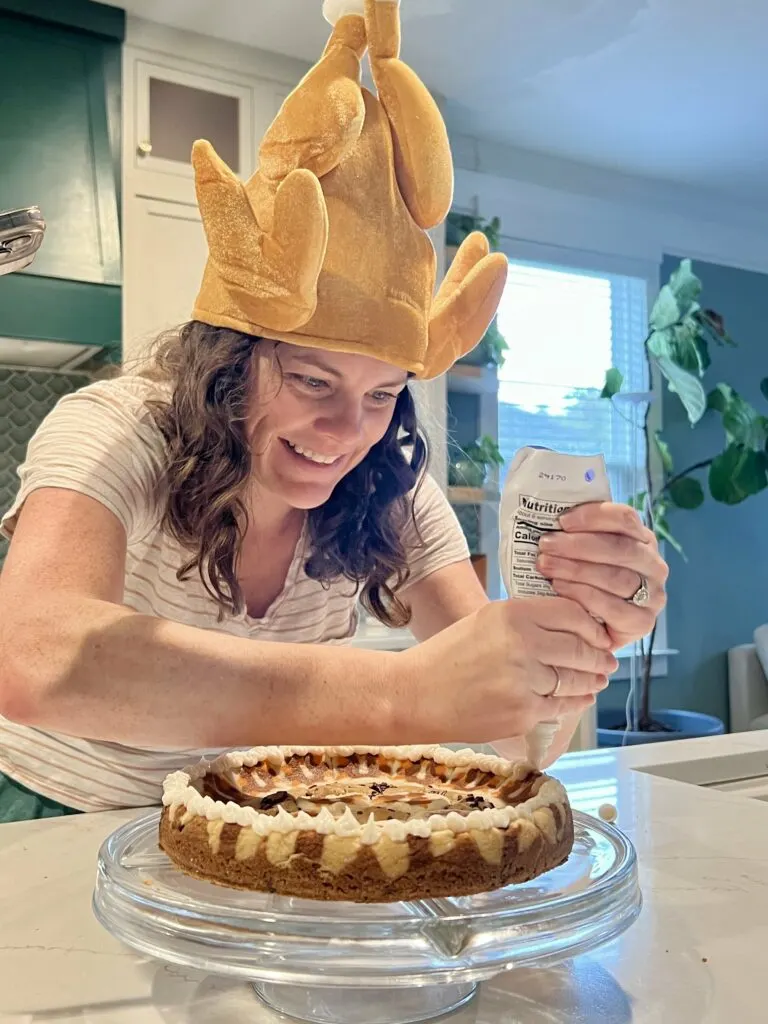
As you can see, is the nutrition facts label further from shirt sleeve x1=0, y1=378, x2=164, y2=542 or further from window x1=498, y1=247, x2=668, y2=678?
window x1=498, y1=247, x2=668, y2=678

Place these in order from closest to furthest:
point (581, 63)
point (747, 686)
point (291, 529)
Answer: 1. point (291, 529)
2. point (581, 63)
3. point (747, 686)

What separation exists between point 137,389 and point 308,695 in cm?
46

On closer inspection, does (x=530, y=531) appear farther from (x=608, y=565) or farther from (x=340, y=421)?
(x=340, y=421)

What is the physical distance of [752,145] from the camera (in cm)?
362

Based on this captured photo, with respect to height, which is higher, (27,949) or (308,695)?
(308,695)

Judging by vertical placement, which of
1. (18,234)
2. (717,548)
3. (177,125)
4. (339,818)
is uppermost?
(177,125)

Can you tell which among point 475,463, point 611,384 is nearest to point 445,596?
point 475,463

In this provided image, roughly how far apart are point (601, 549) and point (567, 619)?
0.07 meters

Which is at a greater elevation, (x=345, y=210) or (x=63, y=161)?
(x=63, y=161)

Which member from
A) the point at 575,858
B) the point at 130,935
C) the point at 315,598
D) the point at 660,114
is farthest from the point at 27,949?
the point at 660,114

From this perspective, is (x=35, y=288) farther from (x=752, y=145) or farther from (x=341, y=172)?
(x=752, y=145)

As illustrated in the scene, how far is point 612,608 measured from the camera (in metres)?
0.67

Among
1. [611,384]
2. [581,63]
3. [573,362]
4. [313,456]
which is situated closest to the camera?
[313,456]

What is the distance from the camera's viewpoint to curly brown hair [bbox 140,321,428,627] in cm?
98
